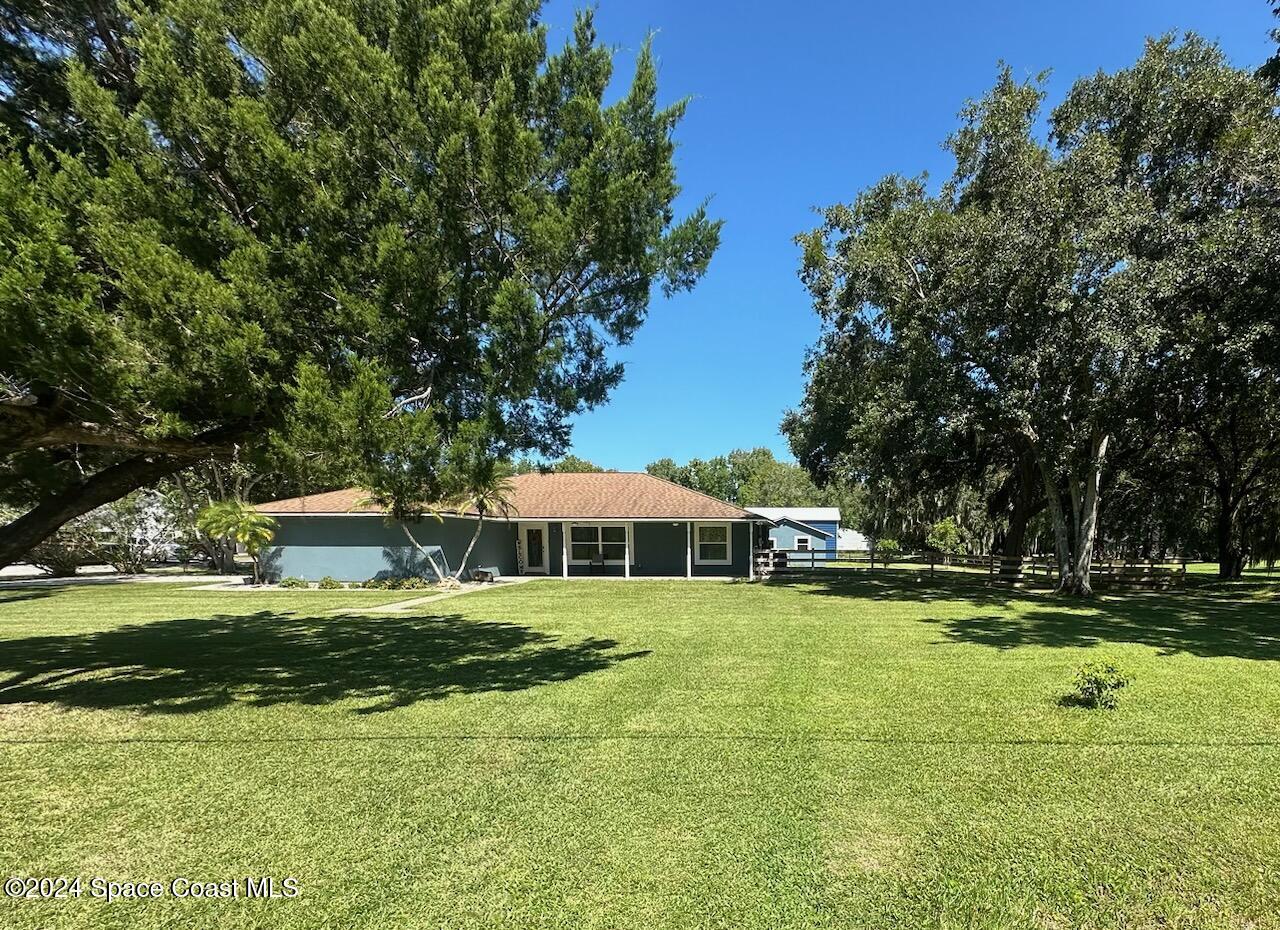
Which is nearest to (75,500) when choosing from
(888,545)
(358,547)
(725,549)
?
(358,547)

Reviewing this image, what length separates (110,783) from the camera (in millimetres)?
4660

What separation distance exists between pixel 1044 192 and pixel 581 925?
17.7m

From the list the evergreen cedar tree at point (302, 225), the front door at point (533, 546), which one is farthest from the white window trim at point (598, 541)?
the evergreen cedar tree at point (302, 225)

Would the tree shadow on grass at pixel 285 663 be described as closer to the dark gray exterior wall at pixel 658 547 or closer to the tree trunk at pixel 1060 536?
the dark gray exterior wall at pixel 658 547

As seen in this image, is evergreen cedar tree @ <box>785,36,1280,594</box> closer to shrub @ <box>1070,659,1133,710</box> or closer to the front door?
shrub @ <box>1070,659,1133,710</box>

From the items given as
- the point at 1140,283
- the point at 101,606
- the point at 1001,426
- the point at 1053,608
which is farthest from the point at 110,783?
the point at 1001,426

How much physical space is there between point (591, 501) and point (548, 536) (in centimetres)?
214

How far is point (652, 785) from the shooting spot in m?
4.57

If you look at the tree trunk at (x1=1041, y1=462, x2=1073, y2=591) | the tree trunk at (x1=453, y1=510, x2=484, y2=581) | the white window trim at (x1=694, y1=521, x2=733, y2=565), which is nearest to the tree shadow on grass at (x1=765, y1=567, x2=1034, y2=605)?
the tree trunk at (x1=1041, y1=462, x2=1073, y2=591)

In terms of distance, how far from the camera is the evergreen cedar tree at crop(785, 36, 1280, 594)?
1409 cm

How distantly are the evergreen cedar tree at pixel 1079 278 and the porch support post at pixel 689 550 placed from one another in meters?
6.45

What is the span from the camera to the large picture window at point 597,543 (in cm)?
2552

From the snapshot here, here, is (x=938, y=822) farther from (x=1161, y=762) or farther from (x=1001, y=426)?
(x=1001, y=426)

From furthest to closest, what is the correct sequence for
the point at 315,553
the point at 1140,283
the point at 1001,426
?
the point at 315,553, the point at 1001,426, the point at 1140,283
